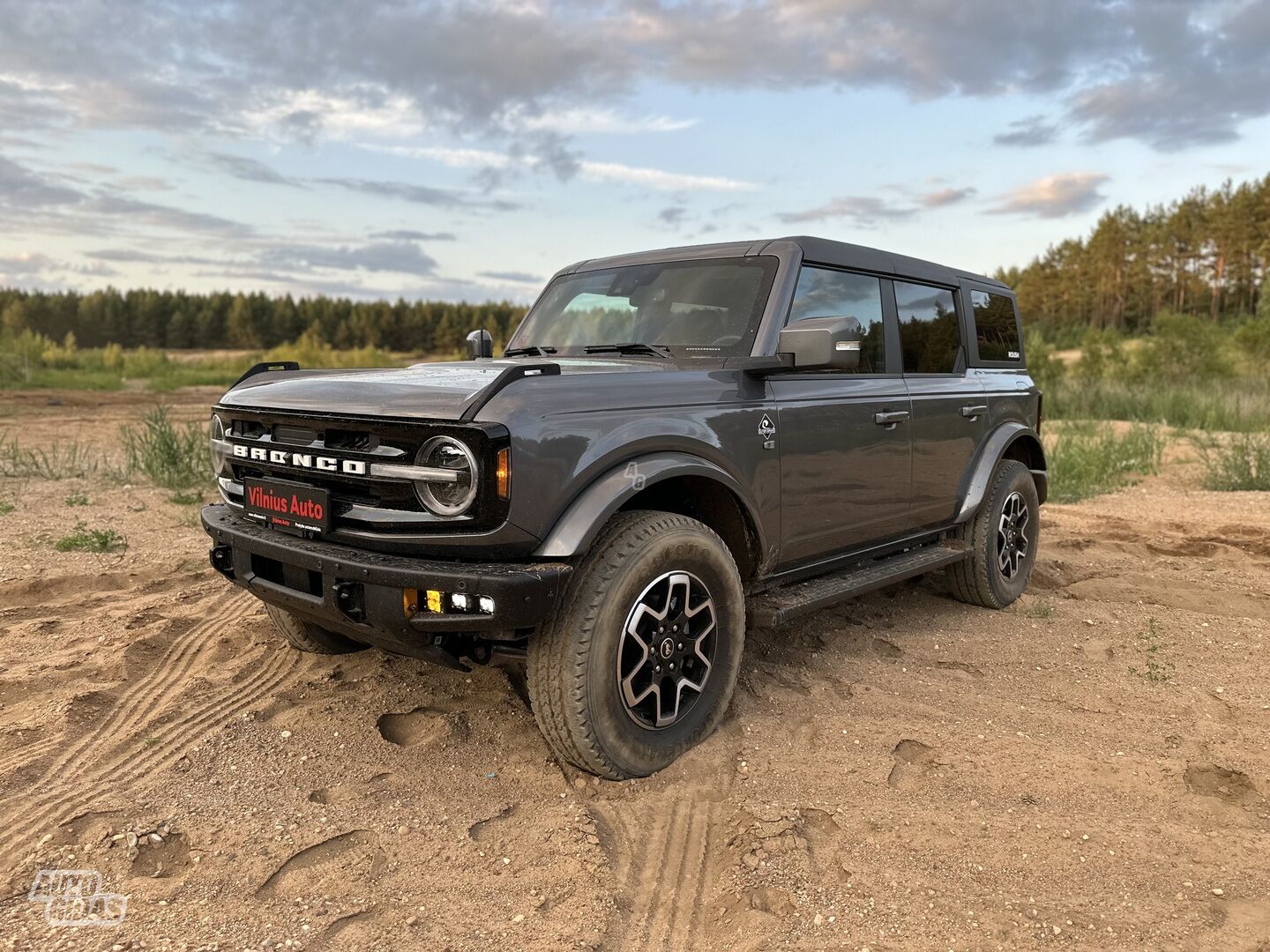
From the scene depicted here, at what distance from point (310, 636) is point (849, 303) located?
9.55ft

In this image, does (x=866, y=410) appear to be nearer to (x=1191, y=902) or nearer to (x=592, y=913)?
(x=1191, y=902)

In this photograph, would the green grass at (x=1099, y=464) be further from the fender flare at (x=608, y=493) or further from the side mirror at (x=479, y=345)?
the fender flare at (x=608, y=493)

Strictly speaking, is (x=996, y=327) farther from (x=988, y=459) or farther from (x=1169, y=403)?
(x=1169, y=403)

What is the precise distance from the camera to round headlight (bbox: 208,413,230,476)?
3.55 meters

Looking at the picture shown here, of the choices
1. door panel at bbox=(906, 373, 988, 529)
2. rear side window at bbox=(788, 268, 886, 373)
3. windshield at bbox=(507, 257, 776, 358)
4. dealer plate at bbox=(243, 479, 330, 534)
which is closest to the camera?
dealer plate at bbox=(243, 479, 330, 534)

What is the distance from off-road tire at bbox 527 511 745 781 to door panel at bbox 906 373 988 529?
5.69 feet

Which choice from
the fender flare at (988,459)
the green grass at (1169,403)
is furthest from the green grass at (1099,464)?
the fender flare at (988,459)

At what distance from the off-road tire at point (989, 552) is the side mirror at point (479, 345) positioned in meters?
2.85

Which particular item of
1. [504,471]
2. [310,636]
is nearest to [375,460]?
[504,471]

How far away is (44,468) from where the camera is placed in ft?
28.8

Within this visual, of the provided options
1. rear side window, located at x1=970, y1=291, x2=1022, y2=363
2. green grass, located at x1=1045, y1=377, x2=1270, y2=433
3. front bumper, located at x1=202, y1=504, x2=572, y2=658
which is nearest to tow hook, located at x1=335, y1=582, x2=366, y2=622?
front bumper, located at x1=202, y1=504, x2=572, y2=658

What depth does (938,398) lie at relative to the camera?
4.58 m

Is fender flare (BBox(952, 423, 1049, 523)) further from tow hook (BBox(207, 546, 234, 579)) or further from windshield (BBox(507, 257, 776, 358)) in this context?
tow hook (BBox(207, 546, 234, 579))

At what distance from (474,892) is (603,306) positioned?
8.95 ft
